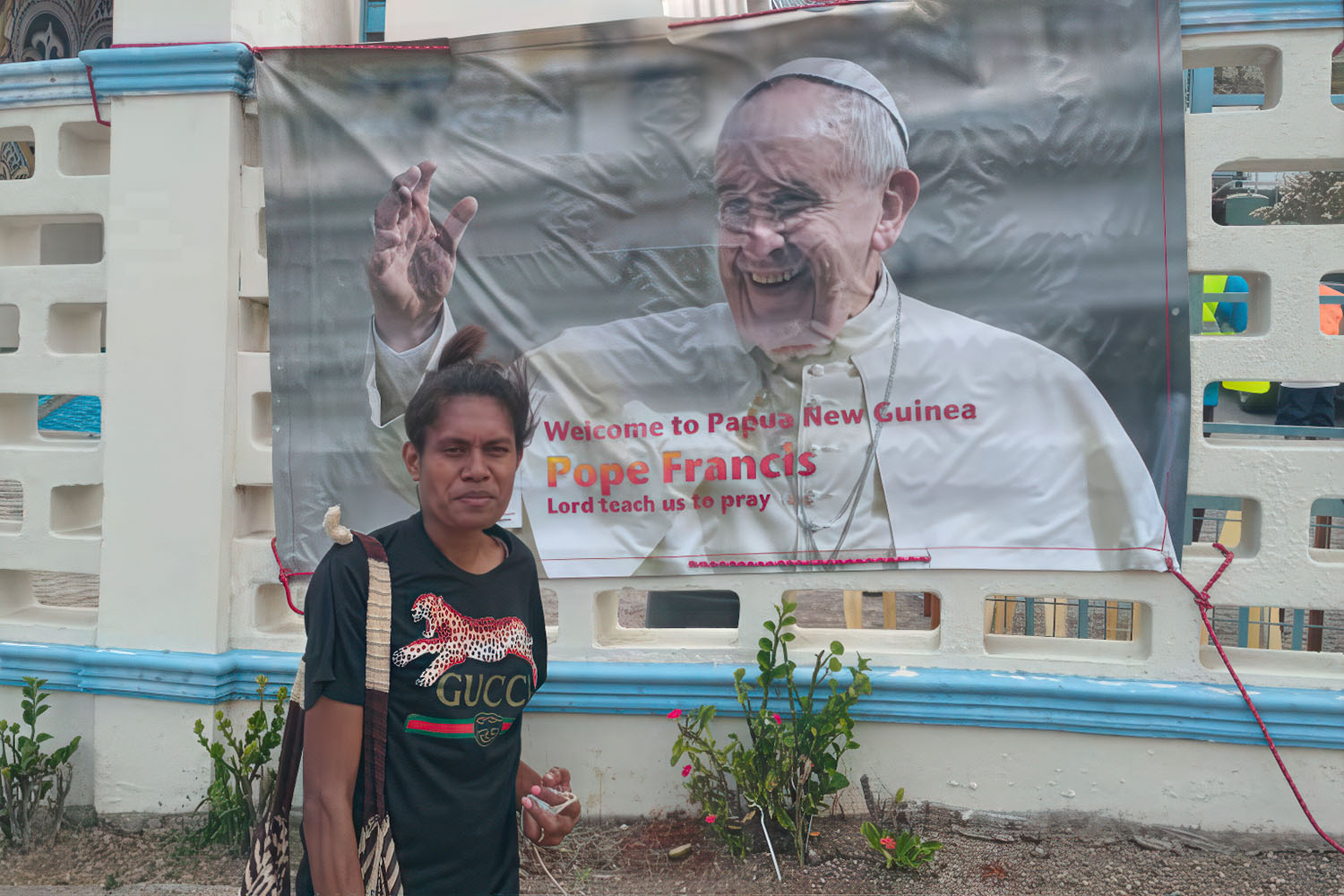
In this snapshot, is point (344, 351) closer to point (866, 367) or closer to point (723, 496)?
point (723, 496)

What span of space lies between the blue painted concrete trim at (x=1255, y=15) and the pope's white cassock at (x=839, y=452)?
1202 millimetres

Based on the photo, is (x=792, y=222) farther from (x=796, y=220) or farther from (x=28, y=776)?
(x=28, y=776)

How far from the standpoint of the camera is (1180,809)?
3.55 metres

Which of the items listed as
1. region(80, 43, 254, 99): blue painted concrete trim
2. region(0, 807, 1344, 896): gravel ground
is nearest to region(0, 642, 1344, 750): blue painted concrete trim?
region(0, 807, 1344, 896): gravel ground

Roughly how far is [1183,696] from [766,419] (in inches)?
65.4

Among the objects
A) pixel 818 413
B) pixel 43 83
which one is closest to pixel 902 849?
pixel 818 413

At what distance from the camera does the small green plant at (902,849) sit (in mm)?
3391

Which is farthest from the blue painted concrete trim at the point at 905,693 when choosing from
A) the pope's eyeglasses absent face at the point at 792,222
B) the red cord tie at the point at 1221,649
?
the pope's eyeglasses absent face at the point at 792,222

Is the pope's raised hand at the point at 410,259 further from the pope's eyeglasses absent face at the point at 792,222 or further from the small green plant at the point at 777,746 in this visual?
the small green plant at the point at 777,746

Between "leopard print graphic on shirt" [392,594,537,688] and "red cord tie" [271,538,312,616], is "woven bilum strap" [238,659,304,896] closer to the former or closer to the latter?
"leopard print graphic on shirt" [392,594,537,688]

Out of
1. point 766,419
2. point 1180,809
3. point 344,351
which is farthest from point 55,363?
point 1180,809

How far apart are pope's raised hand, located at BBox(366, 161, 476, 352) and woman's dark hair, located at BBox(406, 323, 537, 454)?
164cm

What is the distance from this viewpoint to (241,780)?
12.3 ft

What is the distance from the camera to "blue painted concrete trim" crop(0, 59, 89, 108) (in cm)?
414
